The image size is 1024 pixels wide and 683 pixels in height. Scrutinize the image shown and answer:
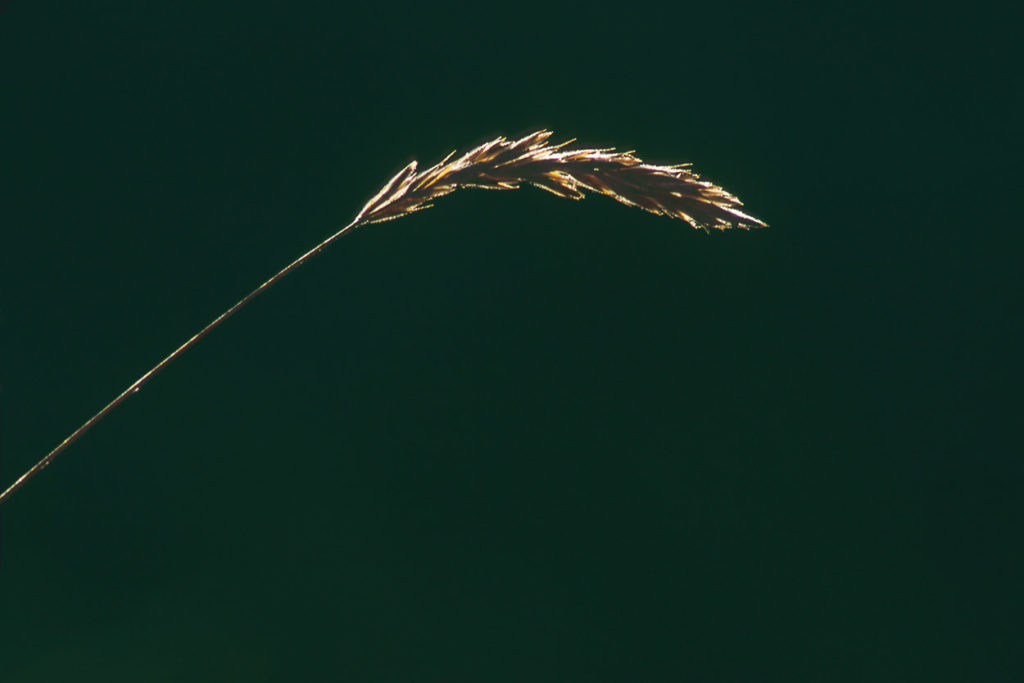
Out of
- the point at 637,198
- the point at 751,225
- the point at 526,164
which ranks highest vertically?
the point at 526,164

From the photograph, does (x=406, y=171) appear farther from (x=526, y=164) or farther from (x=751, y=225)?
(x=751, y=225)

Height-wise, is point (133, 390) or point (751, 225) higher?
point (133, 390)

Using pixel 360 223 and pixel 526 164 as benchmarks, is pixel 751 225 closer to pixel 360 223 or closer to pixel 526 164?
pixel 526 164

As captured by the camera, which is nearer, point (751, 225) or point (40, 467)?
point (40, 467)

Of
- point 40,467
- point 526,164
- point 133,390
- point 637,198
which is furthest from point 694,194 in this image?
point 40,467
